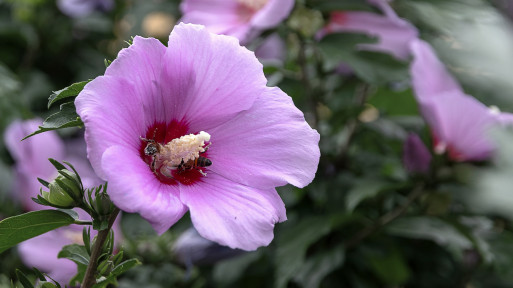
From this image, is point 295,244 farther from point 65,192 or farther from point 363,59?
point 65,192

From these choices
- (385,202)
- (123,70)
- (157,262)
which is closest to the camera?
(123,70)

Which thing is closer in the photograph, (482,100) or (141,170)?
(141,170)

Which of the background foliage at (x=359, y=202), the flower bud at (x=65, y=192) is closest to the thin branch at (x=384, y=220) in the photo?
the background foliage at (x=359, y=202)

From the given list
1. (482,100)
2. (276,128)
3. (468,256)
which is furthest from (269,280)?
(276,128)

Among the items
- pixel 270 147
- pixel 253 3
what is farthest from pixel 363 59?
pixel 270 147

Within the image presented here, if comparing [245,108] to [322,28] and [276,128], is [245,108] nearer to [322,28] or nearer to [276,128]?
[276,128]

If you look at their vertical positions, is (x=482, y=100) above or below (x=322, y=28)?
below
